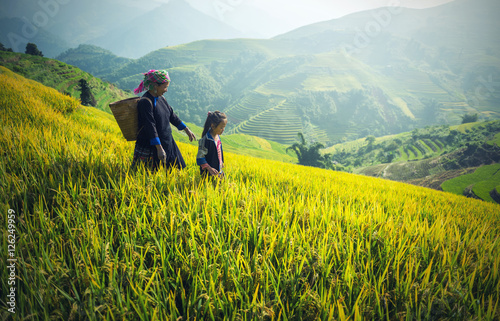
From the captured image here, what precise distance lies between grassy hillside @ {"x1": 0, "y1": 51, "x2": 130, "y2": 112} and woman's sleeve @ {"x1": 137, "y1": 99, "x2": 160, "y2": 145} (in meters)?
61.6

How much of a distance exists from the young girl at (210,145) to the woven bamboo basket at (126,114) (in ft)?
3.15

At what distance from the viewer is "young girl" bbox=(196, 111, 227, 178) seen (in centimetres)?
306

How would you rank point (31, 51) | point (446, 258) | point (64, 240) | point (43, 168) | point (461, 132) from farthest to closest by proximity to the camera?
1. point (461, 132)
2. point (31, 51)
3. point (43, 168)
4. point (446, 258)
5. point (64, 240)

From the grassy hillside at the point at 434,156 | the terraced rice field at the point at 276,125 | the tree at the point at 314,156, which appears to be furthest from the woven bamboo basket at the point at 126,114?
the terraced rice field at the point at 276,125

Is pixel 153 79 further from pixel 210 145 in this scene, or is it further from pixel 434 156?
pixel 434 156

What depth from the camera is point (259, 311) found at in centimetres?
106

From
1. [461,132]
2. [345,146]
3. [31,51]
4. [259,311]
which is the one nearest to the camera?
[259,311]

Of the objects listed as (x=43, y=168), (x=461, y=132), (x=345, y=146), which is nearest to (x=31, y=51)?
(x=43, y=168)

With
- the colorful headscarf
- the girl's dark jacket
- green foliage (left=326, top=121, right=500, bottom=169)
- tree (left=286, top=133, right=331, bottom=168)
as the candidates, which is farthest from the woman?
green foliage (left=326, top=121, right=500, bottom=169)

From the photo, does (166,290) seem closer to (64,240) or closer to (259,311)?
(259,311)

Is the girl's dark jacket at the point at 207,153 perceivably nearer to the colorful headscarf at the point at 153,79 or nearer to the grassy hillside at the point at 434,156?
the colorful headscarf at the point at 153,79

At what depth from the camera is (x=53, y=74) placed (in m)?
58.4

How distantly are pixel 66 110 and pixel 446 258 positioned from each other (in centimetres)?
918

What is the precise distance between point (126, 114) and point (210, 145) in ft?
3.96
